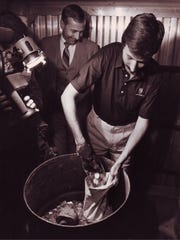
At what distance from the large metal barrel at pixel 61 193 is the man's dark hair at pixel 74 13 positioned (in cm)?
136

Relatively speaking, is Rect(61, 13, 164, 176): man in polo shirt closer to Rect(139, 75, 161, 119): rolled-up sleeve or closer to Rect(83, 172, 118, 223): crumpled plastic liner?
Rect(139, 75, 161, 119): rolled-up sleeve

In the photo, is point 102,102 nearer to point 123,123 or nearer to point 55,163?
point 123,123

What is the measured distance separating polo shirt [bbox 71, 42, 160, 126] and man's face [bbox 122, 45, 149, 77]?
0.10 m

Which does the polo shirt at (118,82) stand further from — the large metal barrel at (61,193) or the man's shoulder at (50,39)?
the man's shoulder at (50,39)

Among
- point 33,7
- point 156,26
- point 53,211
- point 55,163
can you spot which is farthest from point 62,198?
point 33,7

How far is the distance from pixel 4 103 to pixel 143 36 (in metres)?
1.12

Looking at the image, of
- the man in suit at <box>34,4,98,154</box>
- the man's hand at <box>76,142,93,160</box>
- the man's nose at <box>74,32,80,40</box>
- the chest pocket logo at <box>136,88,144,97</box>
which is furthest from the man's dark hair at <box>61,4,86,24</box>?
the man's hand at <box>76,142,93,160</box>

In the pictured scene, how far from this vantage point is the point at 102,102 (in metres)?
2.46

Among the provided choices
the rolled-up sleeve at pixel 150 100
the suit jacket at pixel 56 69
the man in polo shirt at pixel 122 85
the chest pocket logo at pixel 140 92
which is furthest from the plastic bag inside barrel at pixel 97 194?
the suit jacket at pixel 56 69

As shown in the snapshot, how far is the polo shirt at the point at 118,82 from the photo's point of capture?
221 cm

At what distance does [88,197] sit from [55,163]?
0.39m

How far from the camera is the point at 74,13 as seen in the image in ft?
9.16

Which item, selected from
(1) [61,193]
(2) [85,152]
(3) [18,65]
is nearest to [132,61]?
(2) [85,152]

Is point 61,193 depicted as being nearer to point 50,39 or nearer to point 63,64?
point 63,64
